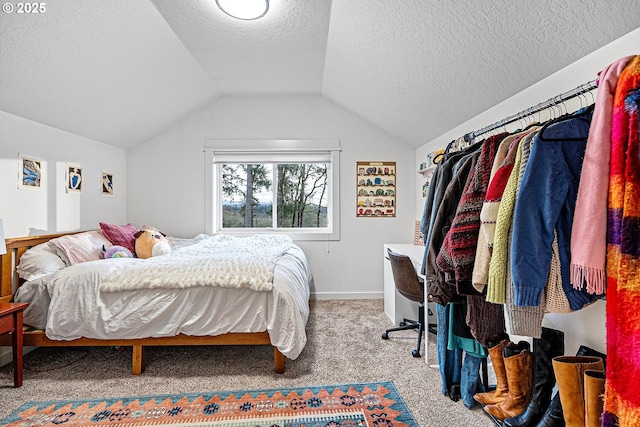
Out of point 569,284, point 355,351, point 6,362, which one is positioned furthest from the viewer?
point 355,351

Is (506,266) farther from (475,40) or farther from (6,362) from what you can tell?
(6,362)

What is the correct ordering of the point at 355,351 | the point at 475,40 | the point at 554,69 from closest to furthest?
the point at 554,69 < the point at 475,40 < the point at 355,351

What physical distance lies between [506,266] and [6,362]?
3348mm

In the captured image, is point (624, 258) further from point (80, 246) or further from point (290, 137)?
point (290, 137)

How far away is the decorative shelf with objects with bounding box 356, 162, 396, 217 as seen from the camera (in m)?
4.21

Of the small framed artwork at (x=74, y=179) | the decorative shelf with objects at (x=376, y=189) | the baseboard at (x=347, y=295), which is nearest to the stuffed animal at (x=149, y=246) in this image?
the small framed artwork at (x=74, y=179)

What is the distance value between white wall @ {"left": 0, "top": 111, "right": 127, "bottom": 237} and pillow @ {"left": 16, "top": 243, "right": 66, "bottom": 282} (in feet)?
0.66

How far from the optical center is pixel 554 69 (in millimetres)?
1725

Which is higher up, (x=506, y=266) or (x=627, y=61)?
(x=627, y=61)

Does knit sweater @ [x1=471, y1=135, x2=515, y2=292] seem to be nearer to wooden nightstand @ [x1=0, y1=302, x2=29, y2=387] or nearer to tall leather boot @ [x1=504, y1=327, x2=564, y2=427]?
tall leather boot @ [x1=504, y1=327, x2=564, y2=427]

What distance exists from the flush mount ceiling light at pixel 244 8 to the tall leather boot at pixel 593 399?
2622 mm

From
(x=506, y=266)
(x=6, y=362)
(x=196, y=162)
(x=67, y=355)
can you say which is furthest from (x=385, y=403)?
(x=196, y=162)

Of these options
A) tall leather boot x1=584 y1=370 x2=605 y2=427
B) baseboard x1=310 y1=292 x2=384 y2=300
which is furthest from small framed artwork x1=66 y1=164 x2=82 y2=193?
Result: tall leather boot x1=584 y1=370 x2=605 y2=427

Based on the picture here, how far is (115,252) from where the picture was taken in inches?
117
